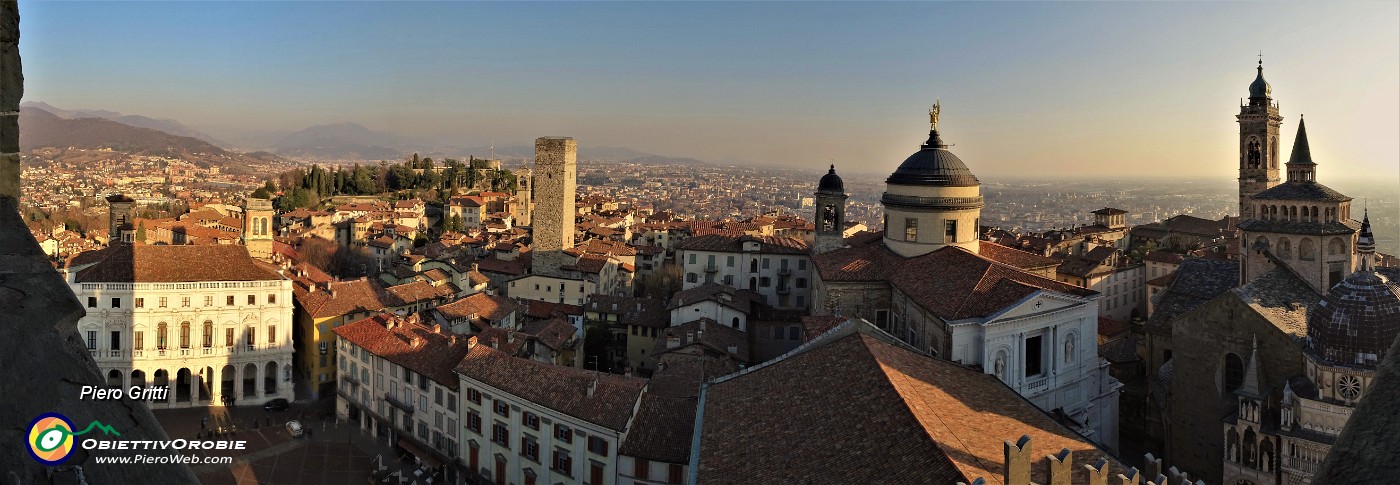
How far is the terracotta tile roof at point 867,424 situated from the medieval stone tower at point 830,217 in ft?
77.6

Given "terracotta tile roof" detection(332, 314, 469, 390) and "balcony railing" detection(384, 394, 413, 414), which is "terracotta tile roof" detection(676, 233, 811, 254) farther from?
"balcony railing" detection(384, 394, 413, 414)

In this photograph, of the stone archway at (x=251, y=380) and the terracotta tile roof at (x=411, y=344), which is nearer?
the terracotta tile roof at (x=411, y=344)

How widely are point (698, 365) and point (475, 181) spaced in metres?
96.6

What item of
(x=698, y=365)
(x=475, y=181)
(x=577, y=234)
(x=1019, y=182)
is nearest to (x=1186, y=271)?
(x=698, y=365)

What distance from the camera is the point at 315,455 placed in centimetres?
3188

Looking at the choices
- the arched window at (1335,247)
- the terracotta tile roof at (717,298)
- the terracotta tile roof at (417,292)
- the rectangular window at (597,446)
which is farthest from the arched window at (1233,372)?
the terracotta tile roof at (417,292)

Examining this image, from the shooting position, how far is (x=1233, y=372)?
23.8 meters

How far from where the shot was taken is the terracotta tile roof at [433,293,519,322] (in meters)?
39.7

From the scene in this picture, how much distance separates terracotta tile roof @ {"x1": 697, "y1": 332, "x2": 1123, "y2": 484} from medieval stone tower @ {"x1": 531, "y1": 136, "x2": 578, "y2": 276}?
40.4 meters

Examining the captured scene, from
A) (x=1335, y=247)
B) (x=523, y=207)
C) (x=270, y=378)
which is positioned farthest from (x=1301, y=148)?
(x=523, y=207)

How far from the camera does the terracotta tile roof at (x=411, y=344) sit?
3103 centimetres

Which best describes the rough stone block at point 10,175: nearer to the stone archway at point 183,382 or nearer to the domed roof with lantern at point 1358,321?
the domed roof with lantern at point 1358,321

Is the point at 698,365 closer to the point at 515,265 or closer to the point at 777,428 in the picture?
the point at 777,428

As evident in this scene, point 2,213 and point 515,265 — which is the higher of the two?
point 2,213
